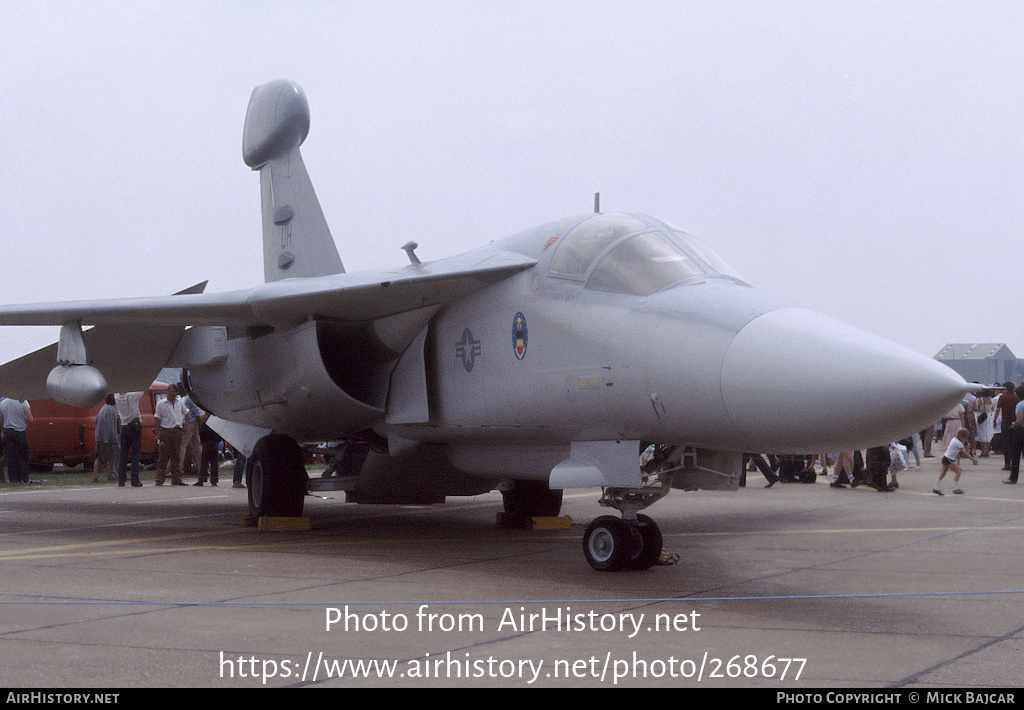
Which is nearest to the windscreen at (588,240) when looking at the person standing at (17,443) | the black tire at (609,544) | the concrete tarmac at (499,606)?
the black tire at (609,544)

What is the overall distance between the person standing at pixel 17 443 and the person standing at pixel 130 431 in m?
1.47

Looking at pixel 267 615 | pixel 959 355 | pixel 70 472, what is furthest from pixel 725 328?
pixel 959 355

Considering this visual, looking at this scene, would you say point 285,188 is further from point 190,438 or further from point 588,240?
point 190,438

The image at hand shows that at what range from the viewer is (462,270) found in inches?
→ 327

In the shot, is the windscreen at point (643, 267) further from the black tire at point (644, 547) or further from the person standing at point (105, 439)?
the person standing at point (105, 439)

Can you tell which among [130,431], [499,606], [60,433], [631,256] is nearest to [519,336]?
[631,256]

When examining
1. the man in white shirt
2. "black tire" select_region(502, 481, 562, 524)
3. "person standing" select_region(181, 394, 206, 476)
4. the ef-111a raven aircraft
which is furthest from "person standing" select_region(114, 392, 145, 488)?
"black tire" select_region(502, 481, 562, 524)

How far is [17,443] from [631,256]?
47.6 ft

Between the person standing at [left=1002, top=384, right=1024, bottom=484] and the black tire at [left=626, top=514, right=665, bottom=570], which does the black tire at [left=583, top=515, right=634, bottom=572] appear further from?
the person standing at [left=1002, top=384, right=1024, bottom=484]

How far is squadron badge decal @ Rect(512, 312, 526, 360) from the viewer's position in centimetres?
787

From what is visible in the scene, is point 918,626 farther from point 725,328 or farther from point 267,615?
point 267,615

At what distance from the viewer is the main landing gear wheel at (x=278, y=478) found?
34.3ft

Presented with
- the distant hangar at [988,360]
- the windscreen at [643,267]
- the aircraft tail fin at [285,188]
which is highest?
the aircraft tail fin at [285,188]

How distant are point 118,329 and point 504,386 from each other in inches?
212
